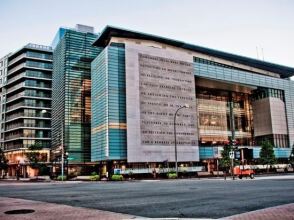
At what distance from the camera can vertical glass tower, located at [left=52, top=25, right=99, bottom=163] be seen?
82.3 m

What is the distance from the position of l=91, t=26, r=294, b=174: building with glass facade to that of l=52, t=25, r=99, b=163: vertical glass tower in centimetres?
708

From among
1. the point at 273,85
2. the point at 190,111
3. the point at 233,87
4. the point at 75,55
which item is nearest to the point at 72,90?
the point at 75,55

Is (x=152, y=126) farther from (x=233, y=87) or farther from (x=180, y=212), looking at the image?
(x=180, y=212)

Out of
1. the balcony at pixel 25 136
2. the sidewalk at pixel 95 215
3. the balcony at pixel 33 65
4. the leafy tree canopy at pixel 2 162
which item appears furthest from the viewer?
the balcony at pixel 33 65

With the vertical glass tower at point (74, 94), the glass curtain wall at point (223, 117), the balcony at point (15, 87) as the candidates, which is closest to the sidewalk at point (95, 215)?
the vertical glass tower at point (74, 94)

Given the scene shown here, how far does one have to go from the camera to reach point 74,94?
84.1 meters

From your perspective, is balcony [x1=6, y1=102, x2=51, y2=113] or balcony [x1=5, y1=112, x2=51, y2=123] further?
balcony [x1=6, y1=102, x2=51, y2=113]

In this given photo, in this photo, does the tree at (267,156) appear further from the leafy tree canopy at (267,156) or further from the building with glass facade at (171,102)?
the building with glass facade at (171,102)

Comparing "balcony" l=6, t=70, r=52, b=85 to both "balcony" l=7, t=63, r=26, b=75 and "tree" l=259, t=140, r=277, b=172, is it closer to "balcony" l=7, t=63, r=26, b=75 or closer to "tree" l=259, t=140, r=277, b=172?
"balcony" l=7, t=63, r=26, b=75

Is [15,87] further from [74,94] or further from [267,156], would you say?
[267,156]

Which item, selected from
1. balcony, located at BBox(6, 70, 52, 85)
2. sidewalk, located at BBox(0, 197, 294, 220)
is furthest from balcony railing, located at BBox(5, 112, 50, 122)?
sidewalk, located at BBox(0, 197, 294, 220)

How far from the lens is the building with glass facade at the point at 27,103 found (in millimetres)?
91688

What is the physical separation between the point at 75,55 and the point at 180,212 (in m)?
79.9

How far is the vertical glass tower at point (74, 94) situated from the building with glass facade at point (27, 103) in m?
6.60
